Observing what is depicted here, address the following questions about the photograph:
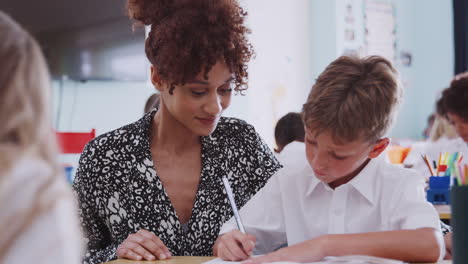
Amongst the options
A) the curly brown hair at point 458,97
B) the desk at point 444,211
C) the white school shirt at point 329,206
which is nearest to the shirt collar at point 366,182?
the white school shirt at point 329,206

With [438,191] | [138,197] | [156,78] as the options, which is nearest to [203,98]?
[156,78]

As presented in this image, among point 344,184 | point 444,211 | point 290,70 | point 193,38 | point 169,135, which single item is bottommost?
point 444,211

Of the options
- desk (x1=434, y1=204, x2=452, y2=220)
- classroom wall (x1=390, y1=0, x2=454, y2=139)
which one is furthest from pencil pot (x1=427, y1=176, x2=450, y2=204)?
classroom wall (x1=390, y1=0, x2=454, y2=139)

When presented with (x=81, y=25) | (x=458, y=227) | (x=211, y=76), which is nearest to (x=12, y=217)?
(x=458, y=227)

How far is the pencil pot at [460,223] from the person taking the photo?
884mm

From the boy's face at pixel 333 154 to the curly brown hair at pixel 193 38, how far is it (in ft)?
0.96

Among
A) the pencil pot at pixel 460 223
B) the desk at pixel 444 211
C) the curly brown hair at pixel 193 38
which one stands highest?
the curly brown hair at pixel 193 38

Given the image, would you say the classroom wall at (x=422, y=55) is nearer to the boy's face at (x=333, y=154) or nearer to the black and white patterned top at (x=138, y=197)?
the black and white patterned top at (x=138, y=197)

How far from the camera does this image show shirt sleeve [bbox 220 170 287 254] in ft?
5.07

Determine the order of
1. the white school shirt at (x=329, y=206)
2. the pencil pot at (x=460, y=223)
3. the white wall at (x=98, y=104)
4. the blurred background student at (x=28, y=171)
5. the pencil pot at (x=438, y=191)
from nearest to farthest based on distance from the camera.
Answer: the blurred background student at (x=28, y=171), the pencil pot at (x=460, y=223), the white school shirt at (x=329, y=206), the pencil pot at (x=438, y=191), the white wall at (x=98, y=104)

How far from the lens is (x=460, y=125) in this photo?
3.10 meters

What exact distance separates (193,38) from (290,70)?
4265 mm

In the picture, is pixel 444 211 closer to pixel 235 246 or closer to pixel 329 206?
pixel 329 206

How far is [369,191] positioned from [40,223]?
1.02m
